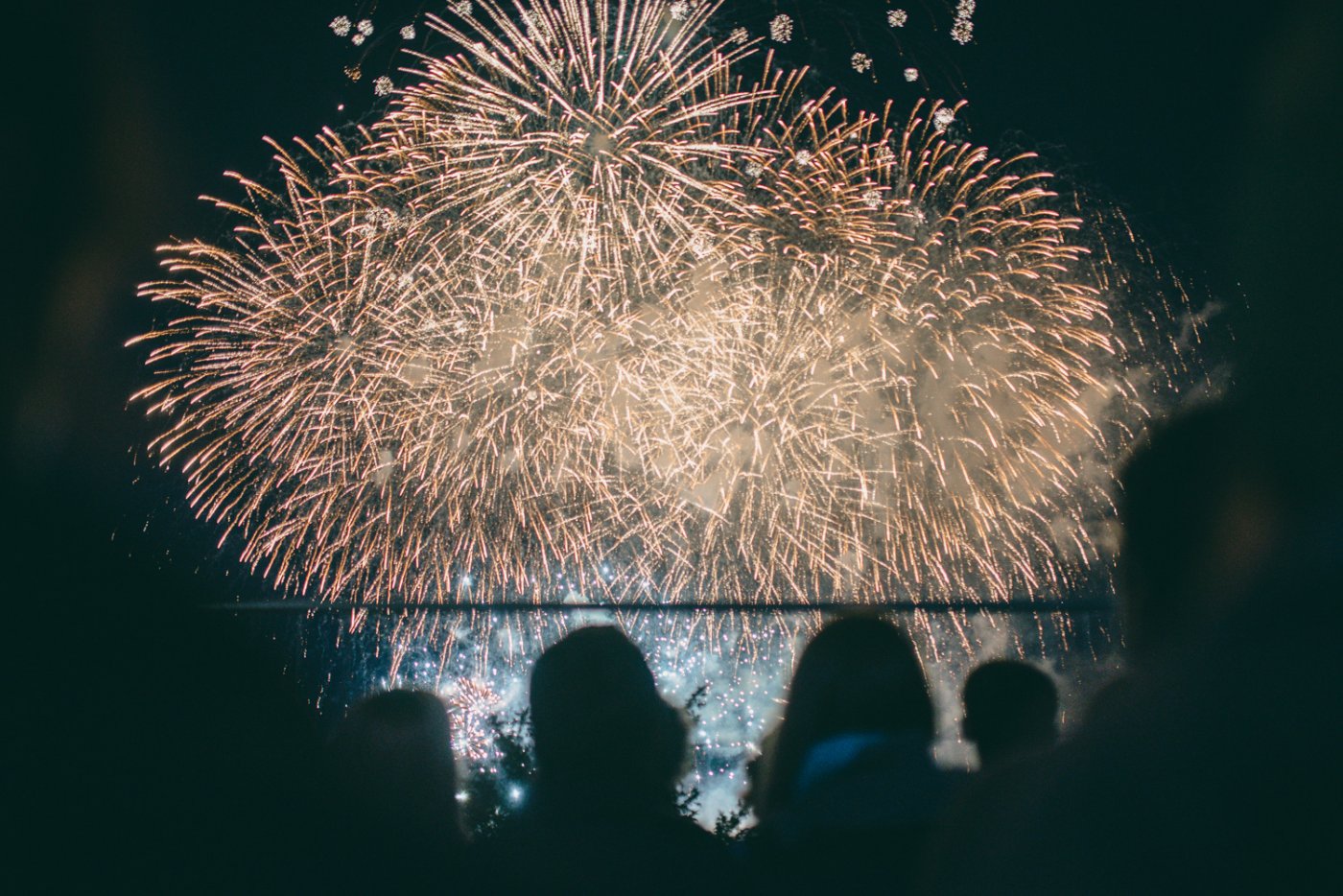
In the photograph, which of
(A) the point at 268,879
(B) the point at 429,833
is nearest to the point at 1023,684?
(B) the point at 429,833

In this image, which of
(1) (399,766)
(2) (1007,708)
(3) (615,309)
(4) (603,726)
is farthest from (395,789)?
(3) (615,309)

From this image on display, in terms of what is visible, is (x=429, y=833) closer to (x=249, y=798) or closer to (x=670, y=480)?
(x=249, y=798)

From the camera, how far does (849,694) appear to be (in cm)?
191

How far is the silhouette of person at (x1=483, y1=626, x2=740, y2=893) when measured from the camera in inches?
56.3

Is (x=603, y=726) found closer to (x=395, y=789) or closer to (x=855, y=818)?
(x=855, y=818)

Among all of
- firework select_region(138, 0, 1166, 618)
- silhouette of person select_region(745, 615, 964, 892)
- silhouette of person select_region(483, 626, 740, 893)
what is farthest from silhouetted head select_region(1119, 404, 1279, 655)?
firework select_region(138, 0, 1166, 618)

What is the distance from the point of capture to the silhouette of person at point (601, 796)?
1431mm

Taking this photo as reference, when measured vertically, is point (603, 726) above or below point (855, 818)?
above

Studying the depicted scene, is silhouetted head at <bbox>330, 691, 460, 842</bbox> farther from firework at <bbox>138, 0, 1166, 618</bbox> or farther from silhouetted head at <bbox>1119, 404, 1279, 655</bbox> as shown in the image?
firework at <bbox>138, 0, 1166, 618</bbox>

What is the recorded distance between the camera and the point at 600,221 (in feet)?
21.8

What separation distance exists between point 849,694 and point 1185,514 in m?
1.07

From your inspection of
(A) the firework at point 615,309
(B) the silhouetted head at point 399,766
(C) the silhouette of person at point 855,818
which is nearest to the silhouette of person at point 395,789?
(B) the silhouetted head at point 399,766

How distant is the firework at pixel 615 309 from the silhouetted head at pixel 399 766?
12.5ft

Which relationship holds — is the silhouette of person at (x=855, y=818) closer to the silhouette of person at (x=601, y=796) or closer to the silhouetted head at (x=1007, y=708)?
the silhouette of person at (x=601, y=796)
